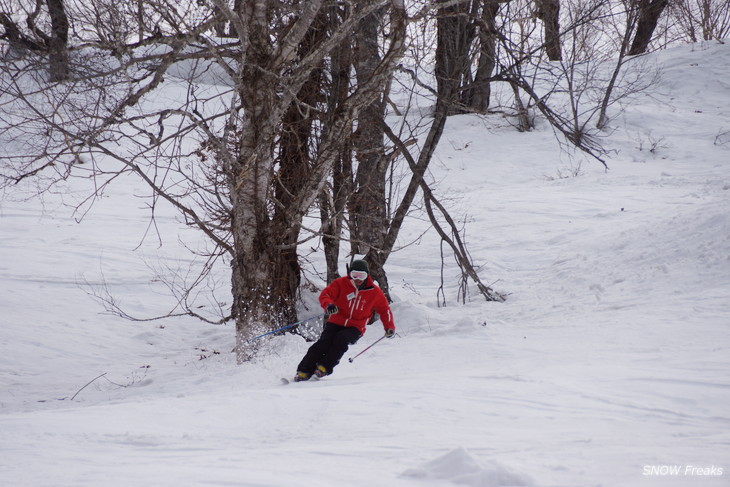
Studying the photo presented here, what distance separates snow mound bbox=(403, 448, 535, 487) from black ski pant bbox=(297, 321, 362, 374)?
373 cm

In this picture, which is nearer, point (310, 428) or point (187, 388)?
point (310, 428)

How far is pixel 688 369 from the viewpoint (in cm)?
574

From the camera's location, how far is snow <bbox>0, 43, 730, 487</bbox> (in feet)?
10.5

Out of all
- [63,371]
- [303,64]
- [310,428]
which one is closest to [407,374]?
[310,428]

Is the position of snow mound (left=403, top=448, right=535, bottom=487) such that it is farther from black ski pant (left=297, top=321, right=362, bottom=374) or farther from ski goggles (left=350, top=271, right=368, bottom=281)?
ski goggles (left=350, top=271, right=368, bottom=281)

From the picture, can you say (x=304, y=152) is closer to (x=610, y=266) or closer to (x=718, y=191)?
(x=610, y=266)

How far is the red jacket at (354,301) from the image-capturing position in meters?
7.09

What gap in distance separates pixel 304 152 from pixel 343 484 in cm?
724

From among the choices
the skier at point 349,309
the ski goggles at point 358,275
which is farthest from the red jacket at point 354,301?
the ski goggles at point 358,275

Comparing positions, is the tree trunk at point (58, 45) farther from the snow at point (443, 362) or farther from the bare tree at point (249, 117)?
the snow at point (443, 362)

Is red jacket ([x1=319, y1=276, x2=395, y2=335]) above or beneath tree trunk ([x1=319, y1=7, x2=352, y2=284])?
beneath

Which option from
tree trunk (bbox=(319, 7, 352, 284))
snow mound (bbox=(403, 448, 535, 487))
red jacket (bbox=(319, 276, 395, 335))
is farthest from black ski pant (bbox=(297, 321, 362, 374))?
snow mound (bbox=(403, 448, 535, 487))

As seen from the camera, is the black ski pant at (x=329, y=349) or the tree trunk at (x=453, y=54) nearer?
the black ski pant at (x=329, y=349)

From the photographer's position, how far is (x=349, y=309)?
23.3 feet
